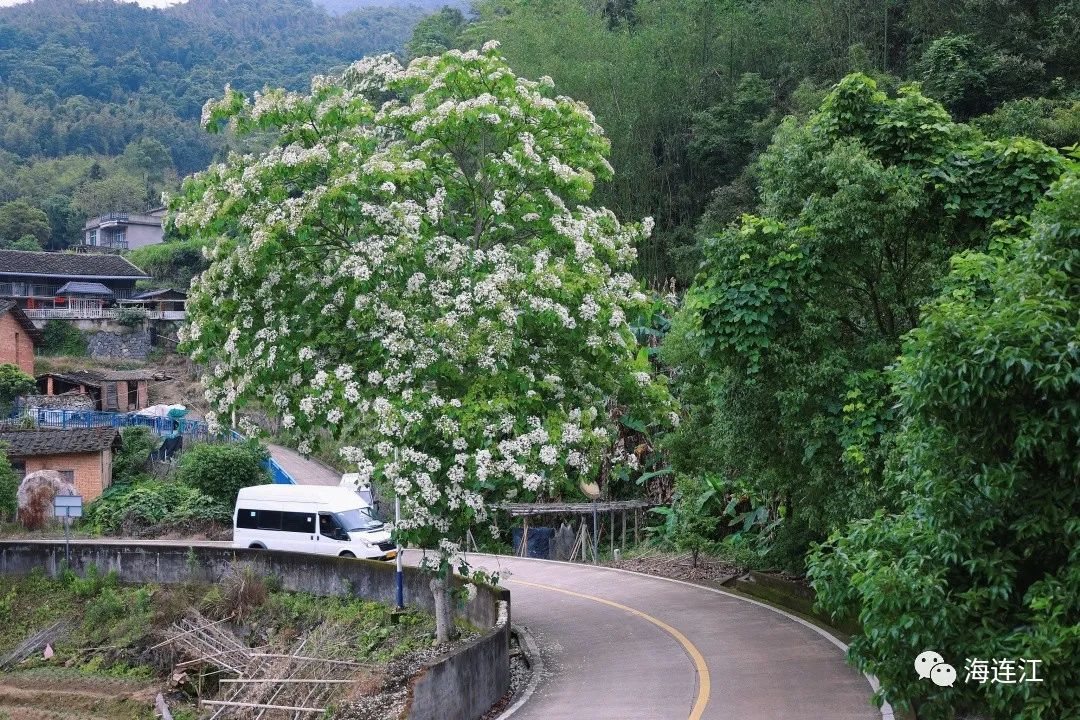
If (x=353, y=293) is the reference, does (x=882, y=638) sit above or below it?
below

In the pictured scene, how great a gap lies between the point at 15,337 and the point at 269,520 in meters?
25.6

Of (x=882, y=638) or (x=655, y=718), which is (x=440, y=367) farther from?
(x=882, y=638)

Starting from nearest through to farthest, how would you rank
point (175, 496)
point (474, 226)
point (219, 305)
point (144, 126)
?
point (219, 305) → point (474, 226) → point (175, 496) → point (144, 126)

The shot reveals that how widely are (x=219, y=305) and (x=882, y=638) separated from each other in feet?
33.2

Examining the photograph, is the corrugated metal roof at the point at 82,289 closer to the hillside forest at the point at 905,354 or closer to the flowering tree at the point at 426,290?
the hillside forest at the point at 905,354

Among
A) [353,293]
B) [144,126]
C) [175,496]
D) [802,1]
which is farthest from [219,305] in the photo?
[144,126]

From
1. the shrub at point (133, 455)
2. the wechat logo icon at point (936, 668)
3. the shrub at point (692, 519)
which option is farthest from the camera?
the shrub at point (133, 455)

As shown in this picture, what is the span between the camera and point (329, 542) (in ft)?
78.6

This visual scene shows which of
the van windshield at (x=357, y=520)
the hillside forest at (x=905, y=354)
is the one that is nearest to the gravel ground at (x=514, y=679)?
the hillside forest at (x=905, y=354)

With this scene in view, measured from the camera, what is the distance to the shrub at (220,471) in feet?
105

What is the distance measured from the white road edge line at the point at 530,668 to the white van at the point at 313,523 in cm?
722

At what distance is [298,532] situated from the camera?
24359 millimetres

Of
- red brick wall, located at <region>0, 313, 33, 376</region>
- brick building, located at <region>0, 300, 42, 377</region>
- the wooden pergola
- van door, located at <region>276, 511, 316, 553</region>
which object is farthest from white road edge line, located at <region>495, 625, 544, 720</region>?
red brick wall, located at <region>0, 313, 33, 376</region>

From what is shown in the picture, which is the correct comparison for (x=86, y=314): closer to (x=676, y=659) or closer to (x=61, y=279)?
(x=61, y=279)
